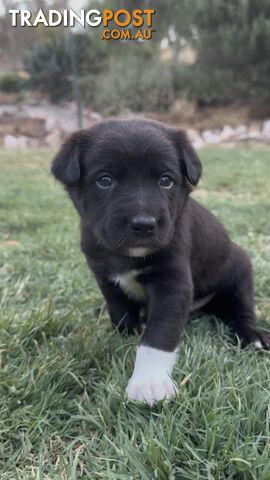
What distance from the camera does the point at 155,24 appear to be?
782 inches

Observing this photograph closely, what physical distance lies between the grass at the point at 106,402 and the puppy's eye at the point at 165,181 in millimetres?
777

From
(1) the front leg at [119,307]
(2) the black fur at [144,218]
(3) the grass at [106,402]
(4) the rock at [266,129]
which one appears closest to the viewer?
(3) the grass at [106,402]

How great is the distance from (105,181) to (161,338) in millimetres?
772

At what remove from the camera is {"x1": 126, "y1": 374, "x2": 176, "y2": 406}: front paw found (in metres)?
1.96

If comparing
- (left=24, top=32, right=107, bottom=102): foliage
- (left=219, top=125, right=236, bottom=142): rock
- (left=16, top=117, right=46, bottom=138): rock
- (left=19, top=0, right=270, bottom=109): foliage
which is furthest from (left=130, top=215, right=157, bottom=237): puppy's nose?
(left=24, top=32, right=107, bottom=102): foliage

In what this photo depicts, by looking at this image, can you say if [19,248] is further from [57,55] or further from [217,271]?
[57,55]

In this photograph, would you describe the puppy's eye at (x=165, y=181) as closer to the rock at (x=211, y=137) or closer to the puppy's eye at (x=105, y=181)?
the puppy's eye at (x=105, y=181)

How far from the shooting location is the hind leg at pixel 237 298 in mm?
2820

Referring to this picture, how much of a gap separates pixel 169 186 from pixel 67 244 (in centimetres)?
237

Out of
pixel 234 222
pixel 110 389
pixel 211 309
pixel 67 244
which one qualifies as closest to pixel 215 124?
pixel 234 222

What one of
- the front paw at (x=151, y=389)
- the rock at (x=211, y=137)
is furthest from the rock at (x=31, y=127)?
the front paw at (x=151, y=389)

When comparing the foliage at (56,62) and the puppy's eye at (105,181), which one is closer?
the puppy's eye at (105,181)

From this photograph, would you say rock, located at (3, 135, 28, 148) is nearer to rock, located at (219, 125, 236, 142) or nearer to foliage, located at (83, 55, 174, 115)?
foliage, located at (83, 55, 174, 115)

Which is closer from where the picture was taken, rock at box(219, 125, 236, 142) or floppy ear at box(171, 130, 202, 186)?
floppy ear at box(171, 130, 202, 186)
